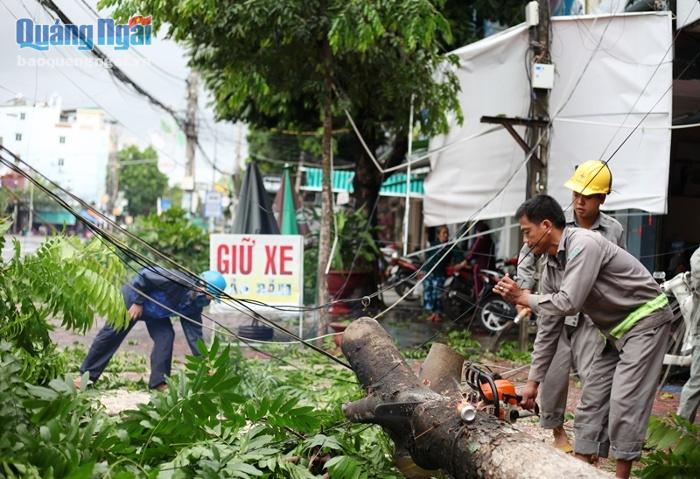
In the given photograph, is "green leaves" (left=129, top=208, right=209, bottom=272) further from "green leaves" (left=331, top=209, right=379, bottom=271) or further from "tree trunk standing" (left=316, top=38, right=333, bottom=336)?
"tree trunk standing" (left=316, top=38, right=333, bottom=336)

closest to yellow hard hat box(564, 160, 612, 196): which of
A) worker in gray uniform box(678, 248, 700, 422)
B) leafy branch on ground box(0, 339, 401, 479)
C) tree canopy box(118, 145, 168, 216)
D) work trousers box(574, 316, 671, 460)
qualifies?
work trousers box(574, 316, 671, 460)

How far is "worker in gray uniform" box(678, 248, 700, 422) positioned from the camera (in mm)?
5875

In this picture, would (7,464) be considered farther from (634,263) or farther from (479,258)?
(479,258)

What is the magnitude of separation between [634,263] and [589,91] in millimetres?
5351

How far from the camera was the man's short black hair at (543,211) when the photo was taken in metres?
4.52

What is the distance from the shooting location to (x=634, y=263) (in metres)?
4.44

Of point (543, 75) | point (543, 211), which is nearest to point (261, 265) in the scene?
point (543, 75)

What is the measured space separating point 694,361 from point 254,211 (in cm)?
763

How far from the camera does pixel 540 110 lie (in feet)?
31.7

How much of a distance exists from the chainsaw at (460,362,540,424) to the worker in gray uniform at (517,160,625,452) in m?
0.89

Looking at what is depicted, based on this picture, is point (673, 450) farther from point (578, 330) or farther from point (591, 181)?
point (591, 181)

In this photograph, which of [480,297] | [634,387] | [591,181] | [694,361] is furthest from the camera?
[480,297]

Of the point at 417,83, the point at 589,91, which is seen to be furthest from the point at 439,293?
the point at 589,91

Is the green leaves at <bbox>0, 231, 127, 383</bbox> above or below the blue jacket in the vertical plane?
above
